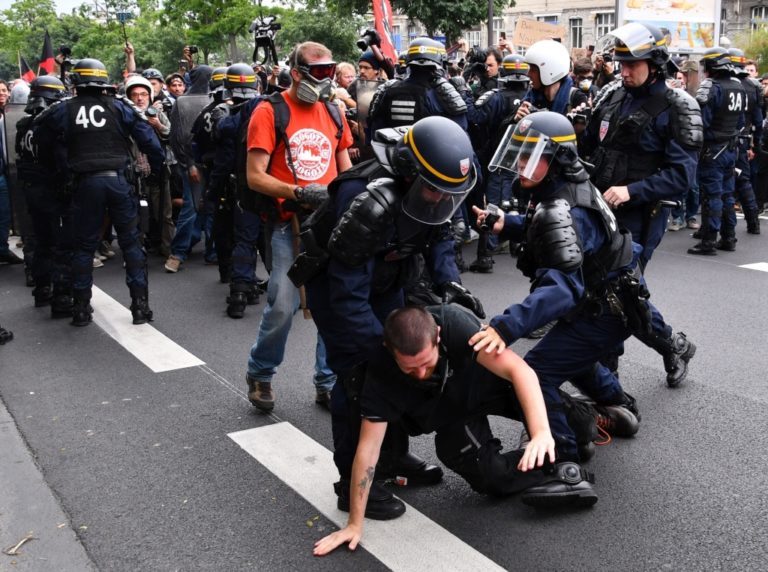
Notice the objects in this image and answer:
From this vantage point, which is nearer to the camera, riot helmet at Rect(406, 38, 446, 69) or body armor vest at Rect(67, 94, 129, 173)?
body armor vest at Rect(67, 94, 129, 173)

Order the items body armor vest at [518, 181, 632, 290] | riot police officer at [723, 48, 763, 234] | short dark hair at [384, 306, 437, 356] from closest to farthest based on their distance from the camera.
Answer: short dark hair at [384, 306, 437, 356], body armor vest at [518, 181, 632, 290], riot police officer at [723, 48, 763, 234]

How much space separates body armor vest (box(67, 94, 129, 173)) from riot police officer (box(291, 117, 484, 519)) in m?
3.51

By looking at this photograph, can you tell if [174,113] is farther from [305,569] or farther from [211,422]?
[305,569]

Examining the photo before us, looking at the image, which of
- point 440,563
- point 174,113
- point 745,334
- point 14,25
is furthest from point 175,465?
point 14,25

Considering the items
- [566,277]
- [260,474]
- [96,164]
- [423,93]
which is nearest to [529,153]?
[566,277]

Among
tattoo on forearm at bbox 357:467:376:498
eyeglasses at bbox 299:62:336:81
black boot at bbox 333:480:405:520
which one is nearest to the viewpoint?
tattoo on forearm at bbox 357:467:376:498

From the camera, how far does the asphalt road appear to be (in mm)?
3344

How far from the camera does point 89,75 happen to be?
6488 mm

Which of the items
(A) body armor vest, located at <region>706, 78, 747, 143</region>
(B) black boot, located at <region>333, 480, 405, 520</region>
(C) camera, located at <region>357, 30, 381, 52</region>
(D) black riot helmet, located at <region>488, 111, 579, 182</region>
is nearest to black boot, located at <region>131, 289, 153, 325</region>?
(B) black boot, located at <region>333, 480, 405, 520</region>

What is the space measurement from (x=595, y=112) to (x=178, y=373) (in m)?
3.13

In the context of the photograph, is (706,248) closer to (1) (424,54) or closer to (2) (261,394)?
(1) (424,54)

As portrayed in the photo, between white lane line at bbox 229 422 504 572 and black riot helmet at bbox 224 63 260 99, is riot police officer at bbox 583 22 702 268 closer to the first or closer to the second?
white lane line at bbox 229 422 504 572

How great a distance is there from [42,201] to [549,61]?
4.35 metres

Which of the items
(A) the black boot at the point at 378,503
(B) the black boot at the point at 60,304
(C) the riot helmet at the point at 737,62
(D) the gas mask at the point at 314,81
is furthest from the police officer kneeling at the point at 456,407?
(C) the riot helmet at the point at 737,62
